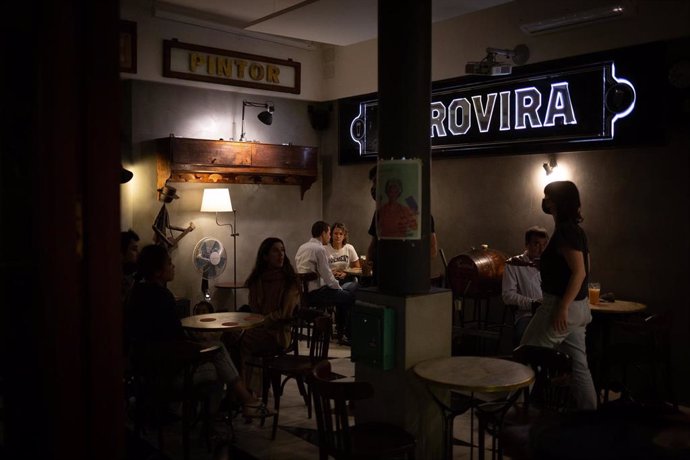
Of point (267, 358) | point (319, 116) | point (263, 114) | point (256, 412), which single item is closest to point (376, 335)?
point (267, 358)

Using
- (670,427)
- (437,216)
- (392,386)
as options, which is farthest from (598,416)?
(437,216)

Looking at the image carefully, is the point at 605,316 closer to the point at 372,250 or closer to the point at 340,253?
the point at 372,250

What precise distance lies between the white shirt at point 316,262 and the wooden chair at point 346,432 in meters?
3.86

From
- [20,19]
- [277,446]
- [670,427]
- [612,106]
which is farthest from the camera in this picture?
[612,106]

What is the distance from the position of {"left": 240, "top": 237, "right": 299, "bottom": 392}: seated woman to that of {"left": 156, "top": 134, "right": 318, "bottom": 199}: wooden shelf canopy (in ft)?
8.55

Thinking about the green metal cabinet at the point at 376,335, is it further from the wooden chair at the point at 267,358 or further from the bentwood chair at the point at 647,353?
the bentwood chair at the point at 647,353

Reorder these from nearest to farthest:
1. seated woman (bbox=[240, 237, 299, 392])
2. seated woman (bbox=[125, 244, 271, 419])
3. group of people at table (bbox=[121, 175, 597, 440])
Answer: group of people at table (bbox=[121, 175, 597, 440]) < seated woman (bbox=[125, 244, 271, 419]) < seated woman (bbox=[240, 237, 299, 392])

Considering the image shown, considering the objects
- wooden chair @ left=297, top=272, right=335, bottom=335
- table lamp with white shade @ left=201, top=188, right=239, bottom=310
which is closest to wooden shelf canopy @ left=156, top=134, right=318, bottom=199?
table lamp with white shade @ left=201, top=188, right=239, bottom=310

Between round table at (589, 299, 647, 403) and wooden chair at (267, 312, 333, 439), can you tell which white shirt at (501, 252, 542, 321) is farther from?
wooden chair at (267, 312, 333, 439)

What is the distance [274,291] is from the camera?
5.53 metres

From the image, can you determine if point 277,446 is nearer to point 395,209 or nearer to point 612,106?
point 395,209

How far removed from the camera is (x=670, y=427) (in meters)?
2.43

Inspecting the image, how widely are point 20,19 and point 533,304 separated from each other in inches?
180

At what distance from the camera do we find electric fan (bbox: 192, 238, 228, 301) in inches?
316
